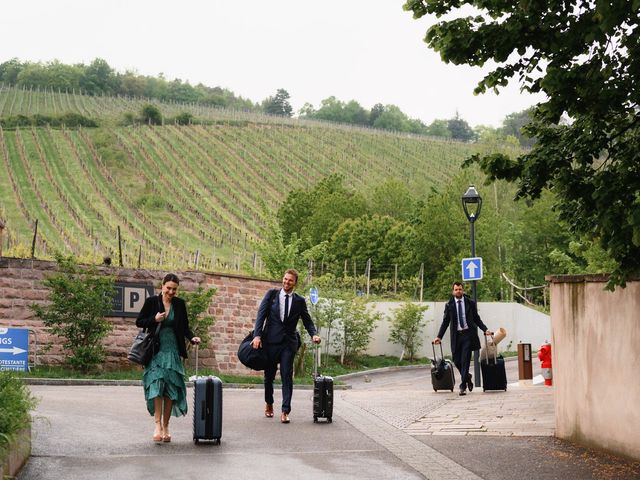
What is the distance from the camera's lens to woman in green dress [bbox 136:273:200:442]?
9984 millimetres

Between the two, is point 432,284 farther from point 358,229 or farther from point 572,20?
point 572,20

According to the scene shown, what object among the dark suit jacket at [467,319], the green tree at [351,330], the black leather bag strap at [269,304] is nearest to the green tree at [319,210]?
the green tree at [351,330]

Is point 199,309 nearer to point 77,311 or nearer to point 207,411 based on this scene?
point 77,311

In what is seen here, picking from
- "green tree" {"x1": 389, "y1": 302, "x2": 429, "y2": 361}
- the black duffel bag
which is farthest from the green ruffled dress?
"green tree" {"x1": 389, "y1": 302, "x2": 429, "y2": 361}

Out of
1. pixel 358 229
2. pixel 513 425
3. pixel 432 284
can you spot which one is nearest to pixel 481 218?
pixel 432 284

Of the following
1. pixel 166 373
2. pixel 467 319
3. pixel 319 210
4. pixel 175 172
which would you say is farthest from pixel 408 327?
pixel 175 172

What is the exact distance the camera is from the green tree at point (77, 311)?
68.5 feet

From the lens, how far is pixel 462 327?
57.4 ft

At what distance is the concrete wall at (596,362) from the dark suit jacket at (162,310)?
3.74 metres

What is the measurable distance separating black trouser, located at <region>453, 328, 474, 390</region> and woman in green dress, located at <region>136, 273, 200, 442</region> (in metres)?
8.03

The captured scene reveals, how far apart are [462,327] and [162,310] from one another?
837cm

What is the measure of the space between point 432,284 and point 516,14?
46.9 m

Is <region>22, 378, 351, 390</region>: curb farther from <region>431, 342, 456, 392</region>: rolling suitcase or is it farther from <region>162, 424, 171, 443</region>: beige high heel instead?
<region>162, 424, 171, 443</region>: beige high heel

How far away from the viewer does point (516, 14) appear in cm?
902
